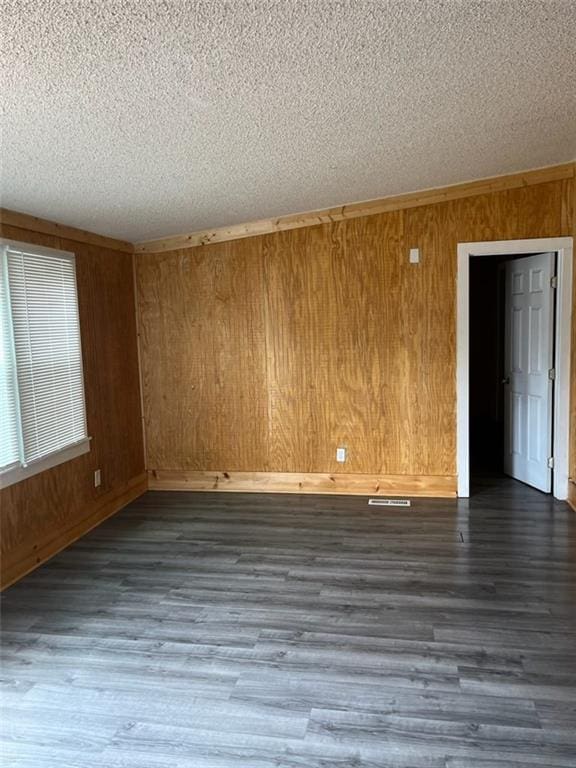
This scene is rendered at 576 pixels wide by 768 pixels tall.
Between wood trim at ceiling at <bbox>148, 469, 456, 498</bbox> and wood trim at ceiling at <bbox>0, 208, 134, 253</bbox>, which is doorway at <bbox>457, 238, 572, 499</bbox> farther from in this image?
wood trim at ceiling at <bbox>0, 208, 134, 253</bbox>

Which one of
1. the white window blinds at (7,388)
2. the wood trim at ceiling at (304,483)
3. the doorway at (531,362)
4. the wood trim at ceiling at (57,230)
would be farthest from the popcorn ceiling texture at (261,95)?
the wood trim at ceiling at (304,483)

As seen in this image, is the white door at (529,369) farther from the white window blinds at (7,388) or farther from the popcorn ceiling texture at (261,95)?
the white window blinds at (7,388)

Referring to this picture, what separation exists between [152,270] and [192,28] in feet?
11.5

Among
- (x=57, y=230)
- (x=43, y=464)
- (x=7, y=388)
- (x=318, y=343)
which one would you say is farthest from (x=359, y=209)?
(x=43, y=464)

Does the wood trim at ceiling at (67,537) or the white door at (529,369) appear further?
the white door at (529,369)

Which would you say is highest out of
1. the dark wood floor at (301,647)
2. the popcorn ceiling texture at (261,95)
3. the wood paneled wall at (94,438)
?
the popcorn ceiling texture at (261,95)

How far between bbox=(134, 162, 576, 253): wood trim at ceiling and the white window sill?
1.96 meters

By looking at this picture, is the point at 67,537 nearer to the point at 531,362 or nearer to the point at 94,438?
the point at 94,438

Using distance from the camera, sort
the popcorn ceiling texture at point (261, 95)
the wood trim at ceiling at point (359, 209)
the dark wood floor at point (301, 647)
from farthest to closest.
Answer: the wood trim at ceiling at point (359, 209) < the dark wood floor at point (301, 647) < the popcorn ceiling texture at point (261, 95)

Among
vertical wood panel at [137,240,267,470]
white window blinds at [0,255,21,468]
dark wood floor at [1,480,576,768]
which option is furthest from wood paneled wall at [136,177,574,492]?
white window blinds at [0,255,21,468]

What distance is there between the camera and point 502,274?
6008mm

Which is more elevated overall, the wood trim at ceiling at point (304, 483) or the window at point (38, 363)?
the window at point (38, 363)

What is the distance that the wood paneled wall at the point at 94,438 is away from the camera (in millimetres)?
3482

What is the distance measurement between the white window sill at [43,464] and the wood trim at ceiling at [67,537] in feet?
1.44
